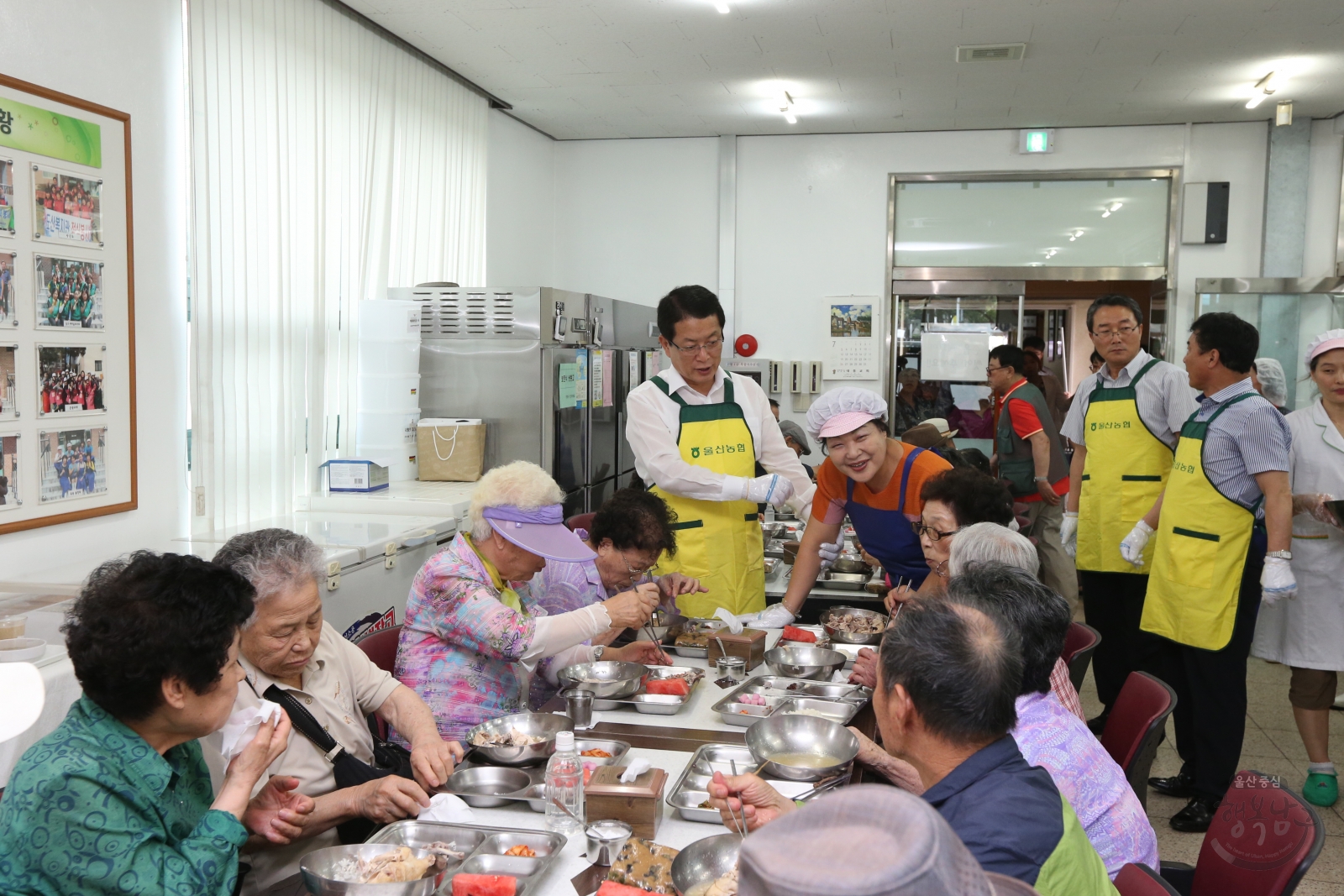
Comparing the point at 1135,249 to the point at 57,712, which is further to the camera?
the point at 1135,249

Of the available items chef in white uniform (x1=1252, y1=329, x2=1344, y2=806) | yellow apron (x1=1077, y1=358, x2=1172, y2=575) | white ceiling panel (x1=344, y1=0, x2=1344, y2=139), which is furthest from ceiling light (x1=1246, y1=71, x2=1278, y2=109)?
chef in white uniform (x1=1252, y1=329, x2=1344, y2=806)

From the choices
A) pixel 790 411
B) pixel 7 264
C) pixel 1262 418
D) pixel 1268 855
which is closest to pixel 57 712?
pixel 7 264

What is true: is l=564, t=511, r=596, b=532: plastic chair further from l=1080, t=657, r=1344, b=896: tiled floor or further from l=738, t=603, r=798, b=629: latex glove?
l=1080, t=657, r=1344, b=896: tiled floor

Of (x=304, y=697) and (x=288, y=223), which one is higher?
(x=288, y=223)

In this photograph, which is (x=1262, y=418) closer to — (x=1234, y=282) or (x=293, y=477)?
(x=293, y=477)

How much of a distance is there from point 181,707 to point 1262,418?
3.34 metres

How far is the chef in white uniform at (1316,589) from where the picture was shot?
3617 mm

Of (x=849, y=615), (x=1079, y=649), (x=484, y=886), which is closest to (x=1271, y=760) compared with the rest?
(x=1079, y=649)

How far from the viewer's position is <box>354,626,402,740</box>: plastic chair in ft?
8.51

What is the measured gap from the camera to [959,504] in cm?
271

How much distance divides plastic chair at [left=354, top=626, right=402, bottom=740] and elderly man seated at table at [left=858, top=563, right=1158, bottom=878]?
154 cm

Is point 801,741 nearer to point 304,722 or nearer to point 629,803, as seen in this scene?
point 629,803

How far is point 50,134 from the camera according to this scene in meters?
3.17

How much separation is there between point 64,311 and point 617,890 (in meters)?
2.80
